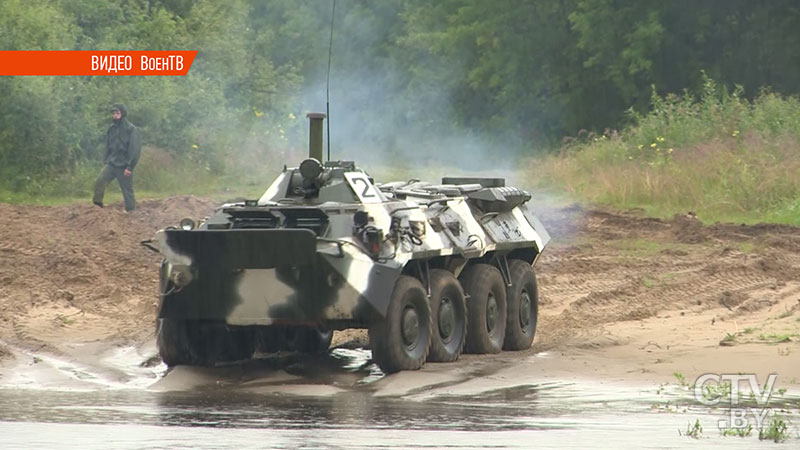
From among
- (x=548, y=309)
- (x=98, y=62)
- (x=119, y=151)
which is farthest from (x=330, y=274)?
(x=98, y=62)

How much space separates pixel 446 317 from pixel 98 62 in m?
21.1

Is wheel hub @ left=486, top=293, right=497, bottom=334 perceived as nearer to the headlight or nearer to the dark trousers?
the headlight

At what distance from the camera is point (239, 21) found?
123 ft

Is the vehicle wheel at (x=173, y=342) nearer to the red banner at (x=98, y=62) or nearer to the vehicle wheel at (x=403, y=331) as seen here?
the vehicle wheel at (x=403, y=331)

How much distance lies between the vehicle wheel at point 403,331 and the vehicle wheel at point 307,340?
5.68 ft

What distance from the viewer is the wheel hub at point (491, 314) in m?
15.2

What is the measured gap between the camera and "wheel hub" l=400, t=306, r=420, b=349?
13375 millimetres

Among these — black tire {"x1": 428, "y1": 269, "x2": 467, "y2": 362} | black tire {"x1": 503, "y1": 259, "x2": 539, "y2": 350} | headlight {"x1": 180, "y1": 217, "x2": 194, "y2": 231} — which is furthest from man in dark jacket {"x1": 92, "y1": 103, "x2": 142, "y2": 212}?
headlight {"x1": 180, "y1": 217, "x2": 194, "y2": 231}

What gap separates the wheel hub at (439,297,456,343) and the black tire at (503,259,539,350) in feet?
4.53

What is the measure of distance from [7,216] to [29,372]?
42.1 ft

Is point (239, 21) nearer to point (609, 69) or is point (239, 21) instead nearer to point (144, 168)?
point (144, 168)

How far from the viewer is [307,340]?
15.2m

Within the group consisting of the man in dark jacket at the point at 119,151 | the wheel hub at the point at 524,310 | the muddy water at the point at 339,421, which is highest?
the man in dark jacket at the point at 119,151

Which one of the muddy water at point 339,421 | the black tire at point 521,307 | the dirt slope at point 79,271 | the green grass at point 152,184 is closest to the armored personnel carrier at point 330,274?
the black tire at point 521,307
